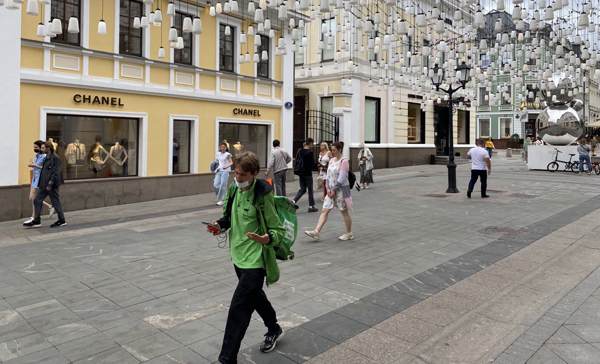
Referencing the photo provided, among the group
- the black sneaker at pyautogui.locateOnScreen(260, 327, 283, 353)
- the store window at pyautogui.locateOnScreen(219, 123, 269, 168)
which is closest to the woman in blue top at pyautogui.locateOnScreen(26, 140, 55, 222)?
the store window at pyautogui.locateOnScreen(219, 123, 269, 168)

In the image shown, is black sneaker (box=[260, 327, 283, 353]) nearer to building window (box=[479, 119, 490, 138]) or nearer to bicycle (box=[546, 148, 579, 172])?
bicycle (box=[546, 148, 579, 172])

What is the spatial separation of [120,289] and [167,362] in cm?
218

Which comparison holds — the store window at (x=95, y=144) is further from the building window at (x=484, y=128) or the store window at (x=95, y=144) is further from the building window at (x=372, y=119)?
the building window at (x=484, y=128)

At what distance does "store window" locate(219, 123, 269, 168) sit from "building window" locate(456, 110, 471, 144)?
68.9ft

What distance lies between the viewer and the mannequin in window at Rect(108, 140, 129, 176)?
1391 centimetres

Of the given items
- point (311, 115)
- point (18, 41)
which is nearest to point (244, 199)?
point (18, 41)

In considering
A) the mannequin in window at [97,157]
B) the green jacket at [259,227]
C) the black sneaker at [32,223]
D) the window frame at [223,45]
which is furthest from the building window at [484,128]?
the green jacket at [259,227]

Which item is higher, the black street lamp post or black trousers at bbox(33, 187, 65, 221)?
the black street lamp post

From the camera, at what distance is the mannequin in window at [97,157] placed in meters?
13.4

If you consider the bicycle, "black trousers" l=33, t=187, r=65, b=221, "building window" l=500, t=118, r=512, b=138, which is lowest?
"black trousers" l=33, t=187, r=65, b=221

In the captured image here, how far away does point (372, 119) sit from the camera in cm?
2592

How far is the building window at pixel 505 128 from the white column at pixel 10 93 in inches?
2340

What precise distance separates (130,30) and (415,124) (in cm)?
1969

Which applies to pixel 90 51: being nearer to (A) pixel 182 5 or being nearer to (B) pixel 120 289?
(A) pixel 182 5
